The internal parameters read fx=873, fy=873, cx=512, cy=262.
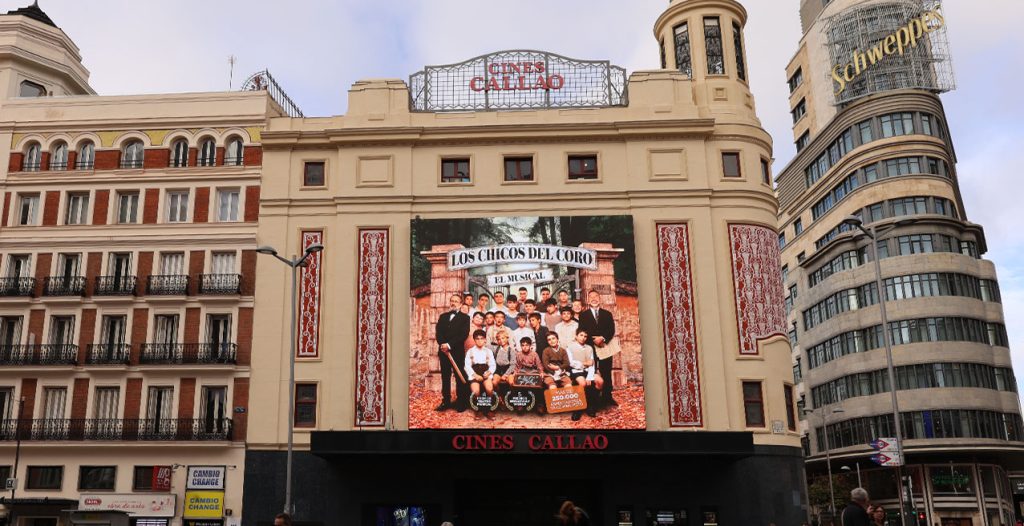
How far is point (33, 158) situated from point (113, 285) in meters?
8.25

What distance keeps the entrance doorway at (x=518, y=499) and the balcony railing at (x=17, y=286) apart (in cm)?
2141

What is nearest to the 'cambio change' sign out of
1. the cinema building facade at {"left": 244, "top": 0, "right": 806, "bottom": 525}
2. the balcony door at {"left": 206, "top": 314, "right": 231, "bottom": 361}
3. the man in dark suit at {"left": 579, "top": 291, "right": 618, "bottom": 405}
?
the cinema building facade at {"left": 244, "top": 0, "right": 806, "bottom": 525}

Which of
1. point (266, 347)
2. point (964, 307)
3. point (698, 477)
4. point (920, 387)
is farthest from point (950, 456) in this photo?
point (266, 347)

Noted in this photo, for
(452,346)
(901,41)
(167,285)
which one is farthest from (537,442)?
(901,41)

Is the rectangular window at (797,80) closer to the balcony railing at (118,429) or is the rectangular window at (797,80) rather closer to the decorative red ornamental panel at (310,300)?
the decorative red ornamental panel at (310,300)

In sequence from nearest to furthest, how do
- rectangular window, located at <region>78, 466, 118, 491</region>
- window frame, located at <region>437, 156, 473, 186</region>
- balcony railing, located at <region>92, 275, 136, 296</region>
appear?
rectangular window, located at <region>78, 466, 118, 491</region>, balcony railing, located at <region>92, 275, 136, 296</region>, window frame, located at <region>437, 156, 473, 186</region>

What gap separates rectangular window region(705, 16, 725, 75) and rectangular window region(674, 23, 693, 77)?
951 millimetres

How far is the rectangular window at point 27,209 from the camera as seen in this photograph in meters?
41.1

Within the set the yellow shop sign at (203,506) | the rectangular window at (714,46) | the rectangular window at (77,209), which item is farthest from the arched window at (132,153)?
the rectangular window at (714,46)

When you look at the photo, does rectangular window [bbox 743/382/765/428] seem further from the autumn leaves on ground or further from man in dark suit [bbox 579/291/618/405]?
man in dark suit [bbox 579/291/618/405]

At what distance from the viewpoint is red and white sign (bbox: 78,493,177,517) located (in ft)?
118

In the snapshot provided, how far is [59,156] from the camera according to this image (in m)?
41.8

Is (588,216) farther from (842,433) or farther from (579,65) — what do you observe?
(842,433)

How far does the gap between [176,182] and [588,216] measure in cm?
1915
